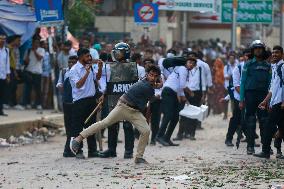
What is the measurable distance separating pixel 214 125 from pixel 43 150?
765 cm

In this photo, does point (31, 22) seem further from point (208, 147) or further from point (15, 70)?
point (208, 147)

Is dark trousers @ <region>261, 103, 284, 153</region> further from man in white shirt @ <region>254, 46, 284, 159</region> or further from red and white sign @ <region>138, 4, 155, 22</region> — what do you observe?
Answer: red and white sign @ <region>138, 4, 155, 22</region>

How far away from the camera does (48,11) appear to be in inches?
851

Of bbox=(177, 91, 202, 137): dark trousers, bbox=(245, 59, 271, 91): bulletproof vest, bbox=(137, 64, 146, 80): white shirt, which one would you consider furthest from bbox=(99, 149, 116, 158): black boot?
bbox=(177, 91, 202, 137): dark trousers

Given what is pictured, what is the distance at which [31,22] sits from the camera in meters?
24.1

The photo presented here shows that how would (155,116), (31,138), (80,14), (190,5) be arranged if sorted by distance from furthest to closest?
(80,14), (190,5), (31,138), (155,116)

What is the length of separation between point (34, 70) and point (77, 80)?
8.95 meters

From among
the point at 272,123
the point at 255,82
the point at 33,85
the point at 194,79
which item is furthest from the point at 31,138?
the point at 272,123

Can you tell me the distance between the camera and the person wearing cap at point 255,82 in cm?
1606

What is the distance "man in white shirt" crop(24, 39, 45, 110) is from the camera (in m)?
A: 24.2

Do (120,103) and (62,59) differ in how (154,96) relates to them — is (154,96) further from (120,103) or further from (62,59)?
(62,59)

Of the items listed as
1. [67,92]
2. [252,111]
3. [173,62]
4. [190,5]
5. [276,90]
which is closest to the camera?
[276,90]

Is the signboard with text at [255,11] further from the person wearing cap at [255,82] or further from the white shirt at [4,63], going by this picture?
the person wearing cap at [255,82]

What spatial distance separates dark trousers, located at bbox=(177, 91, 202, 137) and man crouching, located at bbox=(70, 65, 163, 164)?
533 cm
